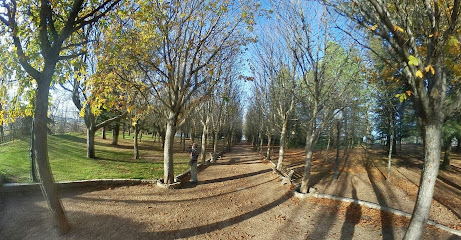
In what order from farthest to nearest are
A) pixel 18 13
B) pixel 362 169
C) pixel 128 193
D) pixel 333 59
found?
pixel 362 169, pixel 333 59, pixel 128 193, pixel 18 13

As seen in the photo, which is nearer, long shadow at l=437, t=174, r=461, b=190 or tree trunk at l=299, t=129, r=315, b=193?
tree trunk at l=299, t=129, r=315, b=193

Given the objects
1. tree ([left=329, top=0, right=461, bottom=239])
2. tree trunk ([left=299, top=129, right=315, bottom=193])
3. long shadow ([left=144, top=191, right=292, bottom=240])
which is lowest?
long shadow ([left=144, top=191, right=292, bottom=240])

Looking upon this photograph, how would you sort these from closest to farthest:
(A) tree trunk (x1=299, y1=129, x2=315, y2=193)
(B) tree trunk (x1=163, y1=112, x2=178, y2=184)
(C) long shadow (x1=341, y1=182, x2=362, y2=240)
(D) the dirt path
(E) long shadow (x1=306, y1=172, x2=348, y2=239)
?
(D) the dirt path, (E) long shadow (x1=306, y1=172, x2=348, y2=239), (C) long shadow (x1=341, y1=182, x2=362, y2=240), (B) tree trunk (x1=163, y1=112, x2=178, y2=184), (A) tree trunk (x1=299, y1=129, x2=315, y2=193)

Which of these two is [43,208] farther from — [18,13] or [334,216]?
[334,216]

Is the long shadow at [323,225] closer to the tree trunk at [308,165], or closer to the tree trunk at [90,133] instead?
the tree trunk at [308,165]

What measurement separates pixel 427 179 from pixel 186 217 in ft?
16.9

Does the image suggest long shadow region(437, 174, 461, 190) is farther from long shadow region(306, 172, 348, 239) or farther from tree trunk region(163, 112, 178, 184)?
tree trunk region(163, 112, 178, 184)

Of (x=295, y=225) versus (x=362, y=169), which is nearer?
(x=295, y=225)

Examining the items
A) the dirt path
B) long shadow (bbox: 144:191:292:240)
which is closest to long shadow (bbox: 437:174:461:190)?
the dirt path

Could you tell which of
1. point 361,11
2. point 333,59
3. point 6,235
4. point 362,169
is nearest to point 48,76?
point 6,235

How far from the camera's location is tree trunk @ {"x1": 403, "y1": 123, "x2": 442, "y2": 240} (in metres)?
3.74

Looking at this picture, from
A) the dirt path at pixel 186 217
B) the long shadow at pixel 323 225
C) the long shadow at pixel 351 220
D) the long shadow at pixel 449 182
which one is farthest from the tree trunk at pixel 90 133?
the long shadow at pixel 449 182

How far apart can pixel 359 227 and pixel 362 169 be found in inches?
431

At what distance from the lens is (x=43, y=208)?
5559 mm
